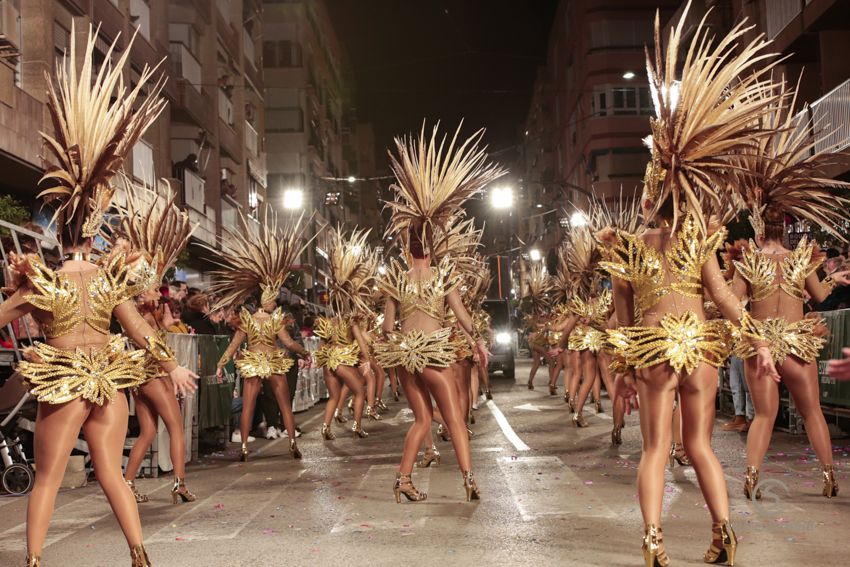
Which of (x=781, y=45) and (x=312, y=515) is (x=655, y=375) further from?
(x=781, y=45)

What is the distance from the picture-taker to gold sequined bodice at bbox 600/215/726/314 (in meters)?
6.13

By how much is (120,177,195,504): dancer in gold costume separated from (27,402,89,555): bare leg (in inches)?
88.4

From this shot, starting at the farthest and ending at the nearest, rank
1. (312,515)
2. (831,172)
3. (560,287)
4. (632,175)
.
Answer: (632,175) < (831,172) < (560,287) < (312,515)

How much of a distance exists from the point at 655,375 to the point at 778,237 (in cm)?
319

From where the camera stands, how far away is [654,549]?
18.5 feet

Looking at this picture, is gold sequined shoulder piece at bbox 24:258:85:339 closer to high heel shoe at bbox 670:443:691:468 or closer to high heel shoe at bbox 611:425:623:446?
high heel shoe at bbox 670:443:691:468

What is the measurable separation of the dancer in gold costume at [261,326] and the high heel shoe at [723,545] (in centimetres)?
749

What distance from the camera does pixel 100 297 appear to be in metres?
6.09

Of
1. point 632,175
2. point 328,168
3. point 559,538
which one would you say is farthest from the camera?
point 328,168

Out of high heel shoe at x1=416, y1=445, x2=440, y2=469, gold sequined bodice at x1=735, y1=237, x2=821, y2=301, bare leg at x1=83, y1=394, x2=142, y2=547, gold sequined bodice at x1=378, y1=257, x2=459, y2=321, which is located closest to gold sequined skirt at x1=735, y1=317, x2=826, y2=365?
gold sequined bodice at x1=735, y1=237, x2=821, y2=301

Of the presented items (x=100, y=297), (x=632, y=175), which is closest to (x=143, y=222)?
(x=100, y=297)

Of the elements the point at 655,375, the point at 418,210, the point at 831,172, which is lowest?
the point at 655,375

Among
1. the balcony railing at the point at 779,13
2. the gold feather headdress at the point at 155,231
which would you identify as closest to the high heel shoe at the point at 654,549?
the gold feather headdress at the point at 155,231

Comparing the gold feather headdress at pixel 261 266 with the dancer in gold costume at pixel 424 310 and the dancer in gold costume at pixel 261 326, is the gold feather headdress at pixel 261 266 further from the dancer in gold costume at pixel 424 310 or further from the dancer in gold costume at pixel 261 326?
the dancer in gold costume at pixel 424 310
